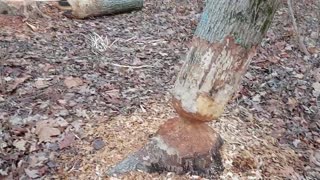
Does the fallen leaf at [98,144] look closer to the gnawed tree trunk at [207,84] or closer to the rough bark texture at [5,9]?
the gnawed tree trunk at [207,84]

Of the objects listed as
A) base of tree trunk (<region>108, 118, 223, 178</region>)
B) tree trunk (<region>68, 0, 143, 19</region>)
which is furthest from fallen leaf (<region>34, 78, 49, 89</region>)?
tree trunk (<region>68, 0, 143, 19</region>)

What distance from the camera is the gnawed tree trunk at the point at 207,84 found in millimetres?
2215

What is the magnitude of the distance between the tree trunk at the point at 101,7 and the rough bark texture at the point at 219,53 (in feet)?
10.9

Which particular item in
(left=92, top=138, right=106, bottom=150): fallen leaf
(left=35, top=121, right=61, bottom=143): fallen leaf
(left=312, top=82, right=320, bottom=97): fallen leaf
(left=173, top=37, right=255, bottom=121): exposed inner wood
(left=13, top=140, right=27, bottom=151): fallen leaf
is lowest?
(left=13, top=140, right=27, bottom=151): fallen leaf

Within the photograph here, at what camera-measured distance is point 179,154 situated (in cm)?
253

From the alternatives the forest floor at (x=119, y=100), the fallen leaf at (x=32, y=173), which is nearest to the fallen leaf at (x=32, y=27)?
the forest floor at (x=119, y=100)

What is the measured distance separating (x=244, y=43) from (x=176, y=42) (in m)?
2.73

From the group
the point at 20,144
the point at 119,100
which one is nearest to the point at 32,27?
the point at 119,100

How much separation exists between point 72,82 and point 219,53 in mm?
1847

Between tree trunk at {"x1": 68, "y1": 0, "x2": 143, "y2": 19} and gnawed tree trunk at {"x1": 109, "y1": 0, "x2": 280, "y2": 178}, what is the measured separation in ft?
10.5

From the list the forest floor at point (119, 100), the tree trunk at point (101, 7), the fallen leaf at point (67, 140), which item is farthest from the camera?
the tree trunk at point (101, 7)

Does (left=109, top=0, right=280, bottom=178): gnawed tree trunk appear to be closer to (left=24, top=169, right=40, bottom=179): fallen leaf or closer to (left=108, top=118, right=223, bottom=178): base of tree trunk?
(left=108, top=118, right=223, bottom=178): base of tree trunk

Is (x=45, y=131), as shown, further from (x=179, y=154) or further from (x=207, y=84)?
(x=207, y=84)

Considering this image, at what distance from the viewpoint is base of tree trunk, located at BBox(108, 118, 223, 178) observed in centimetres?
254
